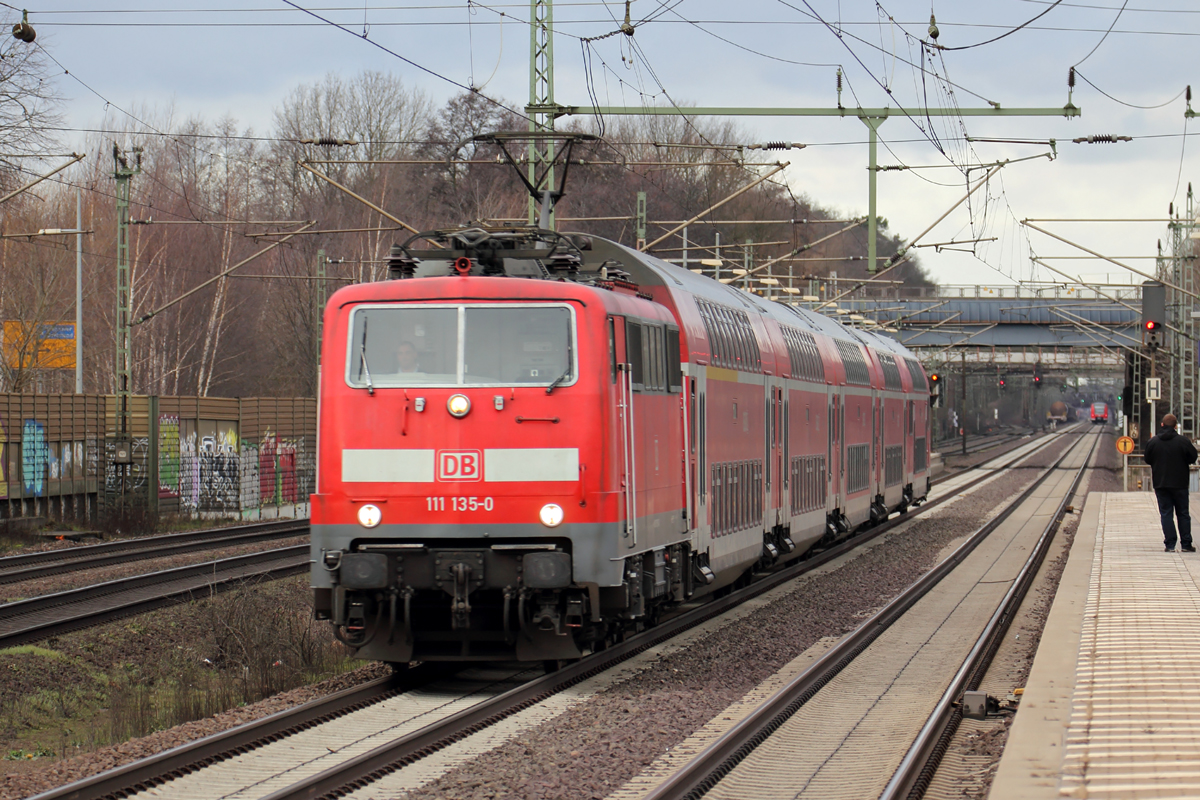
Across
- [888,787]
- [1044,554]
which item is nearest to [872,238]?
[1044,554]

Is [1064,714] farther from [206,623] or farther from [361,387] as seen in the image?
[206,623]

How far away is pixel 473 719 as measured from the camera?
9.48 metres

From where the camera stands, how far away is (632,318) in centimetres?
1161

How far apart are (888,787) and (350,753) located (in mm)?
3173

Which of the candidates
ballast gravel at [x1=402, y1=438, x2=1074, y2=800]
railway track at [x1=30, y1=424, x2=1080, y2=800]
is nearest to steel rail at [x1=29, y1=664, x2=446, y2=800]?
railway track at [x1=30, y1=424, x2=1080, y2=800]

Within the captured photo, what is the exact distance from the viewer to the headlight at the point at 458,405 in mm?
10680

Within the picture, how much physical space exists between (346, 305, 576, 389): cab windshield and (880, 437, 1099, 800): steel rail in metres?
3.66

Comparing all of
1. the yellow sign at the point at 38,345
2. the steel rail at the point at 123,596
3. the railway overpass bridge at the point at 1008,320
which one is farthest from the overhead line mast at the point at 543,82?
the railway overpass bridge at the point at 1008,320

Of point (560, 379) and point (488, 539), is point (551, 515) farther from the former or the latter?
point (560, 379)

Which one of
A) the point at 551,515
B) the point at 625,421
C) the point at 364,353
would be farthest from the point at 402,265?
the point at 551,515

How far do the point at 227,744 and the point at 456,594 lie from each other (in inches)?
91.5

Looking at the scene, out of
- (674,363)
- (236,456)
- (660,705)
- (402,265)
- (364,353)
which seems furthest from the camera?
(236,456)

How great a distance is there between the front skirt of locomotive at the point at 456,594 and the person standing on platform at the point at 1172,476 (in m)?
11.4

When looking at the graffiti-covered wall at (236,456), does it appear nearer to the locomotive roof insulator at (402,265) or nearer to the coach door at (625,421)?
the locomotive roof insulator at (402,265)
